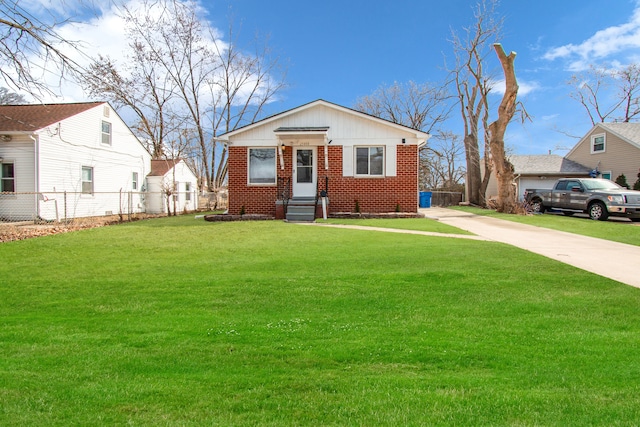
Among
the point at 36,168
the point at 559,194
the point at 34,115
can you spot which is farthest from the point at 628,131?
the point at 34,115

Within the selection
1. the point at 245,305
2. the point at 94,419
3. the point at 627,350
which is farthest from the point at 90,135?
the point at 627,350

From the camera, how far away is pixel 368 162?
16703 mm

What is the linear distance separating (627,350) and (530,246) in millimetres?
5851

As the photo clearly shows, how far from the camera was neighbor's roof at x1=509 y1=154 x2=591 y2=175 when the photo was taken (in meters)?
28.5

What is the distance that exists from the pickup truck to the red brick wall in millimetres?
7156

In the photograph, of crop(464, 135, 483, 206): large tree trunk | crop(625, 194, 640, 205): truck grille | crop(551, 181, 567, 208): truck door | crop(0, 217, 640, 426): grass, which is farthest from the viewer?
crop(464, 135, 483, 206): large tree trunk

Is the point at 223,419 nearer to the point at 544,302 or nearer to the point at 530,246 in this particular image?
the point at 544,302

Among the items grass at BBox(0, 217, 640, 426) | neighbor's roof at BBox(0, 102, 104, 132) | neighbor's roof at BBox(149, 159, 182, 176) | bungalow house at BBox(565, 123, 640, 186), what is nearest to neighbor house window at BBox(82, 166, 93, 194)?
neighbor's roof at BBox(0, 102, 104, 132)

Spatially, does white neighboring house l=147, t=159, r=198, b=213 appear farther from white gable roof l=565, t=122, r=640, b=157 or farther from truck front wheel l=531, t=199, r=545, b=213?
white gable roof l=565, t=122, r=640, b=157

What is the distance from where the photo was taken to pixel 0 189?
55.9 ft

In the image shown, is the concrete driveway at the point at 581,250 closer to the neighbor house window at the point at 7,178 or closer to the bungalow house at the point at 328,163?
the bungalow house at the point at 328,163

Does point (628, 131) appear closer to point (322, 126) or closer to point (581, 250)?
point (322, 126)

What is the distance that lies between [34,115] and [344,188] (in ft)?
48.0

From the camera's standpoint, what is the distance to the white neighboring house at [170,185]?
81.4ft
